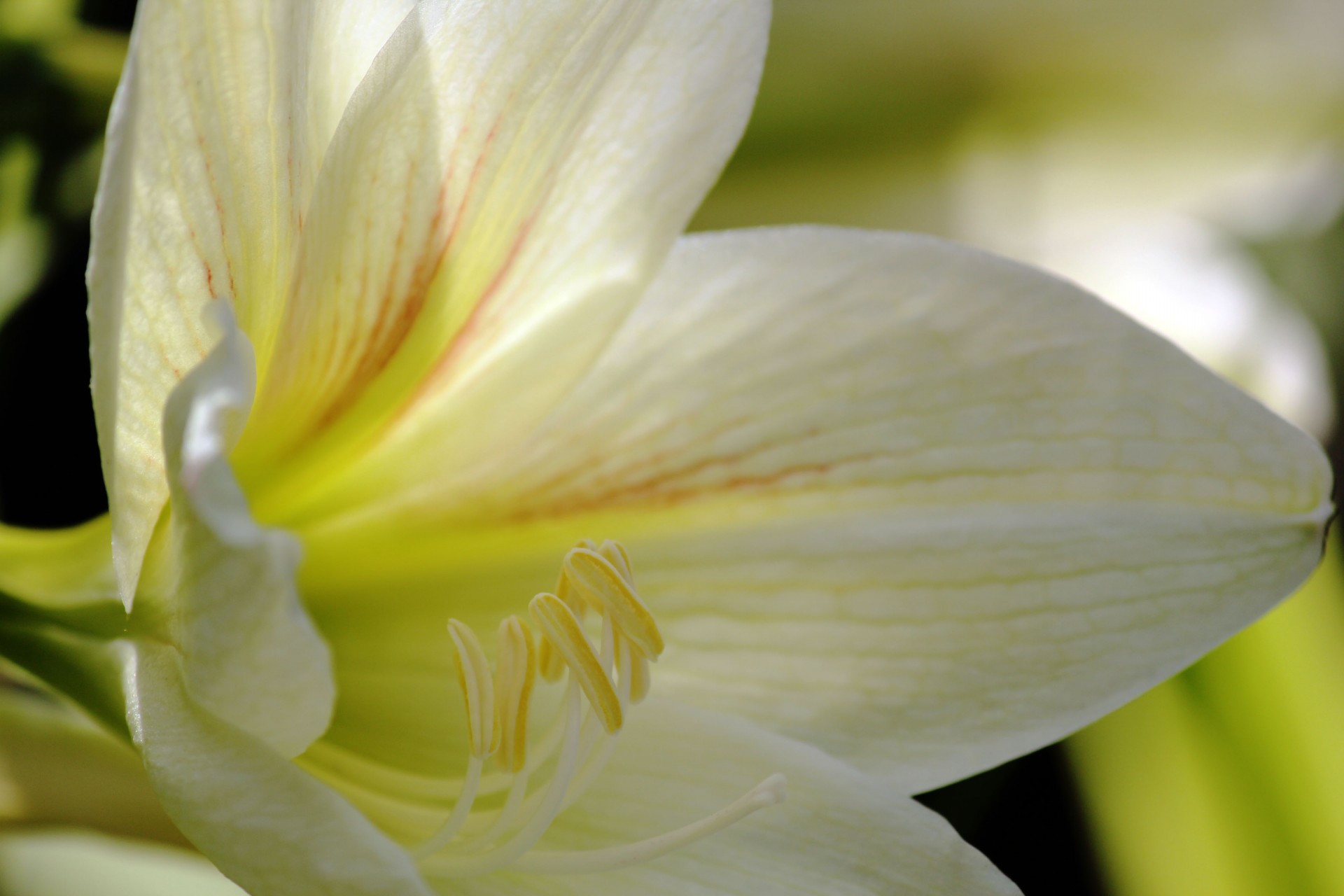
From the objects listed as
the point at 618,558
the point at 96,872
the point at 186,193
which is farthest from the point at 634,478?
the point at 96,872

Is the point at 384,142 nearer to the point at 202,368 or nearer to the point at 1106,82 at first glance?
the point at 202,368

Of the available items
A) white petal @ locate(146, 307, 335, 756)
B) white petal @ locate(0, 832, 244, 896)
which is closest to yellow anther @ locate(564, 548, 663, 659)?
white petal @ locate(146, 307, 335, 756)

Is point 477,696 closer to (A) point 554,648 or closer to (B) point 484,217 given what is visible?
(A) point 554,648

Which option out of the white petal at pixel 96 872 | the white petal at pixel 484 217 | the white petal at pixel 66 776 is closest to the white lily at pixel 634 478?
the white petal at pixel 484 217

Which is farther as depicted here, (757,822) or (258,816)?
(757,822)

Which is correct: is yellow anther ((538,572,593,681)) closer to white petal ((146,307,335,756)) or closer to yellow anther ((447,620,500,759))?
yellow anther ((447,620,500,759))

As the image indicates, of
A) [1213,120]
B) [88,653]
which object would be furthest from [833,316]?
[1213,120]
